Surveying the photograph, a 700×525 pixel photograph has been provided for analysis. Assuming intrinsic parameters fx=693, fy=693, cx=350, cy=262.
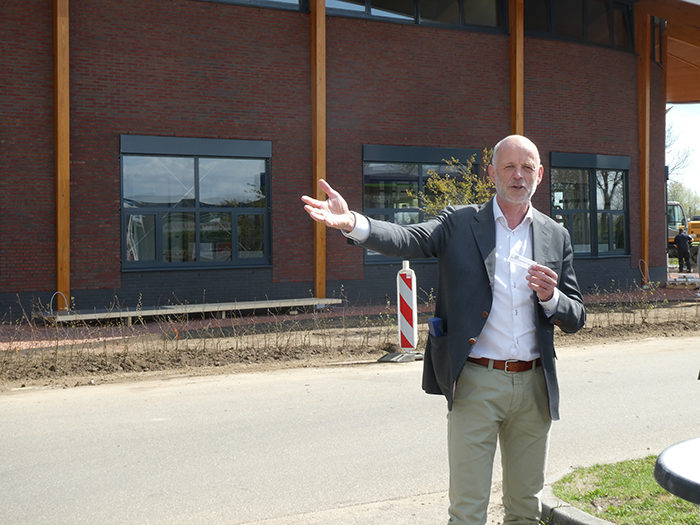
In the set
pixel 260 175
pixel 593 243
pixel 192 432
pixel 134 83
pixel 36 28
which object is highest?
pixel 36 28

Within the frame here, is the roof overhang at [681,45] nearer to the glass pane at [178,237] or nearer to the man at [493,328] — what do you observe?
the glass pane at [178,237]

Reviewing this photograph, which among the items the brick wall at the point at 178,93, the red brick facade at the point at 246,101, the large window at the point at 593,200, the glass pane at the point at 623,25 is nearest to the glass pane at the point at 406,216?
the red brick facade at the point at 246,101

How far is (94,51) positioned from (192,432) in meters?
10.2

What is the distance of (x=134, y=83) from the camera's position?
1402 centimetres

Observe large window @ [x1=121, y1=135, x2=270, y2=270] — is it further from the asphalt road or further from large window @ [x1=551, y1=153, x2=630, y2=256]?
large window @ [x1=551, y1=153, x2=630, y2=256]

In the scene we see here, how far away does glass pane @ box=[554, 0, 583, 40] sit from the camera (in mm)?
18406

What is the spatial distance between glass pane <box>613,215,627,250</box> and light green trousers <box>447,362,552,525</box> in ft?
58.5

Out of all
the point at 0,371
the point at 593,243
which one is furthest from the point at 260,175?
the point at 593,243

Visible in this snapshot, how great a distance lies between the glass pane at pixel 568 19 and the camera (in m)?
18.4

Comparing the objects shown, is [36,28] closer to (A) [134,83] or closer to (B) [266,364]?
(A) [134,83]

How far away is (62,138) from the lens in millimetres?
13266

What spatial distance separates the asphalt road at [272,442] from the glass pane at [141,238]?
21.5ft

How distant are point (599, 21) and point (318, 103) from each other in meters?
9.18

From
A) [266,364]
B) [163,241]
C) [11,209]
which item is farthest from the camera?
[163,241]
